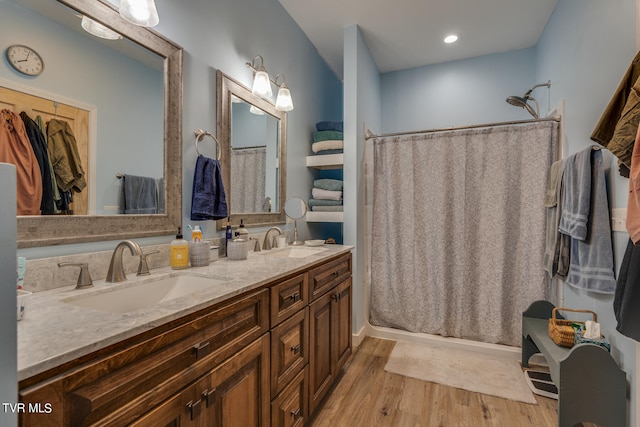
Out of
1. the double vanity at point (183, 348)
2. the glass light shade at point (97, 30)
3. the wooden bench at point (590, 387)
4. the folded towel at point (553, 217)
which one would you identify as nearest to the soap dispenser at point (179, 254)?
the double vanity at point (183, 348)

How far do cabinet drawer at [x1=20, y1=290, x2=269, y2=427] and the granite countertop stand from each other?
39 millimetres

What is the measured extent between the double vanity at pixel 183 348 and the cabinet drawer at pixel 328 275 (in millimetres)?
11

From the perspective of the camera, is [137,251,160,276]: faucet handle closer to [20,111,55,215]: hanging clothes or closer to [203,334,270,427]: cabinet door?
[20,111,55,215]: hanging clothes

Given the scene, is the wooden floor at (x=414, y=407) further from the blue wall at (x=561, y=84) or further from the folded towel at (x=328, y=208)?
the folded towel at (x=328, y=208)

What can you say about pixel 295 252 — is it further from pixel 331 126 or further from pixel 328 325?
pixel 331 126

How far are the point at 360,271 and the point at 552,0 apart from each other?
2.59 meters

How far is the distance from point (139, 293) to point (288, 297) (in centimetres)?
57

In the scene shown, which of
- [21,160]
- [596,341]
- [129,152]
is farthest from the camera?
[596,341]

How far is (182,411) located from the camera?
2.54 ft

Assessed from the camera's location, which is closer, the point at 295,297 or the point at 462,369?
the point at 295,297

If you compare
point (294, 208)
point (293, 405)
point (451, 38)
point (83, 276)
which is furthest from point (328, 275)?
point (451, 38)

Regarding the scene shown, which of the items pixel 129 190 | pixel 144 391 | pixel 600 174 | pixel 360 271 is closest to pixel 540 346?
pixel 600 174

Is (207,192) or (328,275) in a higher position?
(207,192)

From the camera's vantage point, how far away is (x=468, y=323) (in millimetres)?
2445
